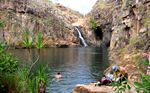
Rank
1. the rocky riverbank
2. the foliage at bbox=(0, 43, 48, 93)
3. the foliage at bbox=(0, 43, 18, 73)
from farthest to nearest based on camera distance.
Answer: the rocky riverbank, the foliage at bbox=(0, 43, 18, 73), the foliage at bbox=(0, 43, 48, 93)

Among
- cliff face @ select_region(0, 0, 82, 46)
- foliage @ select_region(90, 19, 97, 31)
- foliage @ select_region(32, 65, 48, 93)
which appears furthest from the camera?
foliage @ select_region(90, 19, 97, 31)

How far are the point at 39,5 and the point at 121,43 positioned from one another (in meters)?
54.5

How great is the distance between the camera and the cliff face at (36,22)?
12250cm

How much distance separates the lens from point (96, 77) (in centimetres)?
4938

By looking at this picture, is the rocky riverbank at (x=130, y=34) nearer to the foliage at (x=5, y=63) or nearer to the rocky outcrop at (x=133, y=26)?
the rocky outcrop at (x=133, y=26)

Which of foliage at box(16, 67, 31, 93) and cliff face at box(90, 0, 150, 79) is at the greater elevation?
cliff face at box(90, 0, 150, 79)

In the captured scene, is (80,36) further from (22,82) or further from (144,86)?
(144,86)

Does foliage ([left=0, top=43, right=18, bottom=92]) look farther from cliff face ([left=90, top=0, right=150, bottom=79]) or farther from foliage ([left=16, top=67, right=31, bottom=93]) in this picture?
cliff face ([left=90, top=0, right=150, bottom=79])

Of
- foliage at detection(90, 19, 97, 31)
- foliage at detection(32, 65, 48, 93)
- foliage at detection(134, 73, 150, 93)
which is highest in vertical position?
foliage at detection(90, 19, 97, 31)

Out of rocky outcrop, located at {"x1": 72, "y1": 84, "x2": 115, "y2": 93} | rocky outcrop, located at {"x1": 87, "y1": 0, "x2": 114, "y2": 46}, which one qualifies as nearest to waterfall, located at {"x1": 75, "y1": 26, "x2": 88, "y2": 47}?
rocky outcrop, located at {"x1": 87, "y1": 0, "x2": 114, "y2": 46}

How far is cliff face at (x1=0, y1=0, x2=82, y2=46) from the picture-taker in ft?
402

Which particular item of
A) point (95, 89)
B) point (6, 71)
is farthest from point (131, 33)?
point (6, 71)

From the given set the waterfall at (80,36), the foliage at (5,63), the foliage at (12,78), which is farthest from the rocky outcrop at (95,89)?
the waterfall at (80,36)

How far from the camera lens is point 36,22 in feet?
421
